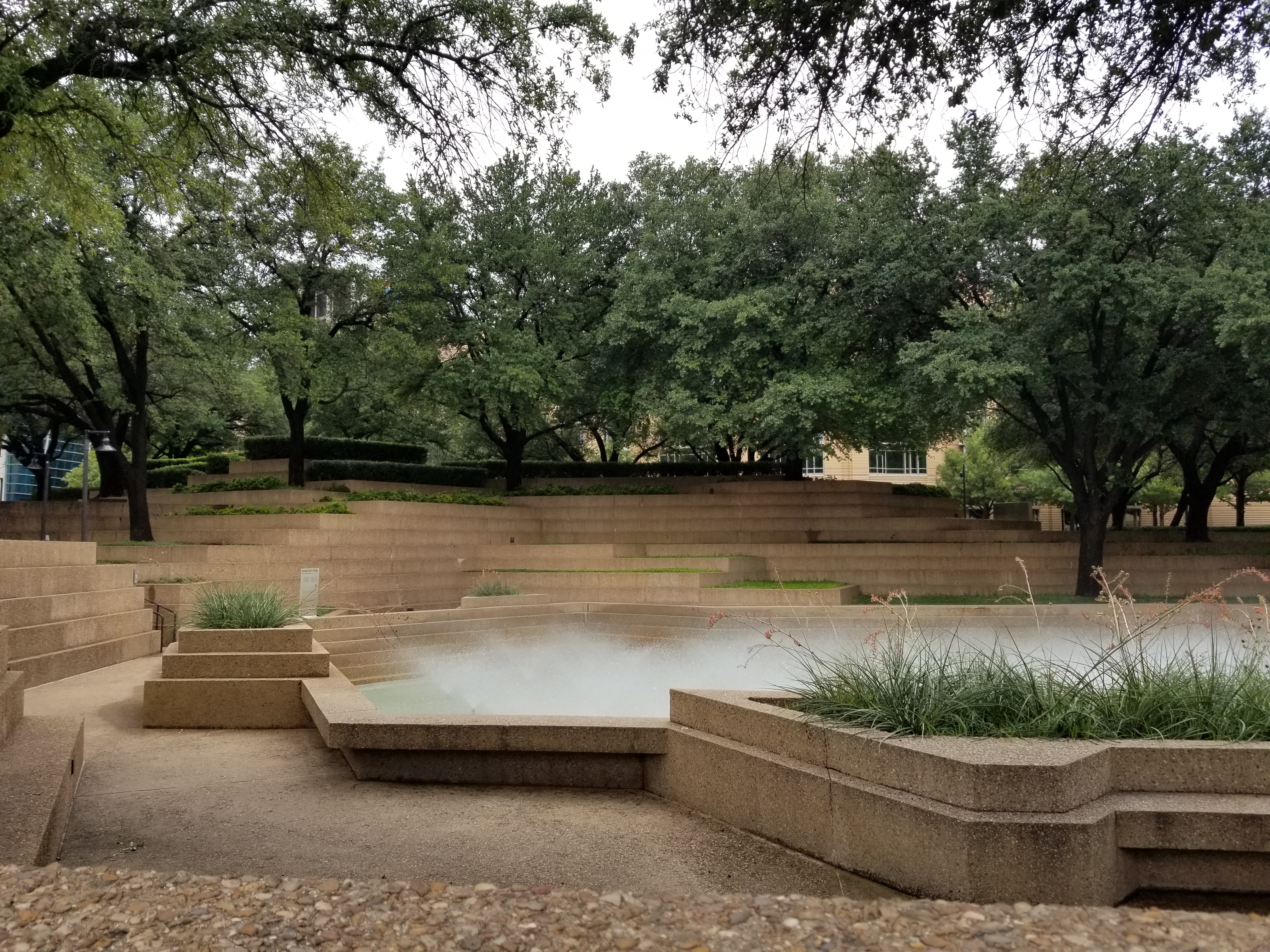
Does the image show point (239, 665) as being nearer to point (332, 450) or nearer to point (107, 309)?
point (107, 309)

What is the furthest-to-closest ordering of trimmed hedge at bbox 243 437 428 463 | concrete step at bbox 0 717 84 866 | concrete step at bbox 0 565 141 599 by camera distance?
1. trimmed hedge at bbox 243 437 428 463
2. concrete step at bbox 0 565 141 599
3. concrete step at bbox 0 717 84 866

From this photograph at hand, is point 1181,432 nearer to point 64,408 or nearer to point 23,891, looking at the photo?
point 23,891

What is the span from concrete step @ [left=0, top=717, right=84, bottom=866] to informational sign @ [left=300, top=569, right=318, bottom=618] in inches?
267

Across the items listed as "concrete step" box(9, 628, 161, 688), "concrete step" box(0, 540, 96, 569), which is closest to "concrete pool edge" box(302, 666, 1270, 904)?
"concrete step" box(9, 628, 161, 688)

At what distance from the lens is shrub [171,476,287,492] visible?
23797mm

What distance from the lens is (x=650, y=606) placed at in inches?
627

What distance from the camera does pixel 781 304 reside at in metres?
23.5

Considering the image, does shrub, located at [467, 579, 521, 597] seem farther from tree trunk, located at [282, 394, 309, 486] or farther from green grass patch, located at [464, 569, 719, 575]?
tree trunk, located at [282, 394, 309, 486]

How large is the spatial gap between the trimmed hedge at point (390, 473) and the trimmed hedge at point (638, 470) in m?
1.45

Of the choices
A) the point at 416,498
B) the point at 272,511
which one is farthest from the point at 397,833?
the point at 416,498

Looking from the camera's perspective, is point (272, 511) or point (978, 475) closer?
point (272, 511)

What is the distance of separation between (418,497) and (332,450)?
26.0 feet

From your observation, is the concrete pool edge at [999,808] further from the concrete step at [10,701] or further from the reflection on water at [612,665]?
the reflection on water at [612,665]

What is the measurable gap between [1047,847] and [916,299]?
17821mm
